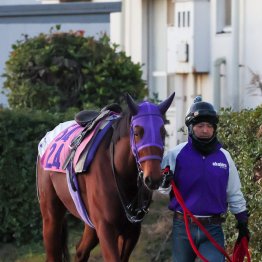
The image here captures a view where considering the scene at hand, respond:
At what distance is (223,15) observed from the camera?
1691 centimetres

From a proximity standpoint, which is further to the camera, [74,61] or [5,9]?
[5,9]

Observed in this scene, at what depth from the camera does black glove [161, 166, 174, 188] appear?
307 inches

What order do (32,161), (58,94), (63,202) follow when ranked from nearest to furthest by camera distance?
(63,202), (32,161), (58,94)

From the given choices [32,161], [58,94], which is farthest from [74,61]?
[32,161]

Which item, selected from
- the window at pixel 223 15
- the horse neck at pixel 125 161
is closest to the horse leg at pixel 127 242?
the horse neck at pixel 125 161

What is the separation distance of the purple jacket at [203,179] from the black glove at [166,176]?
5cm

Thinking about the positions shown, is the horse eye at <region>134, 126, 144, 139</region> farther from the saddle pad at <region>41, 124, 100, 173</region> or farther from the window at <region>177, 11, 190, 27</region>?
the window at <region>177, 11, 190, 27</region>

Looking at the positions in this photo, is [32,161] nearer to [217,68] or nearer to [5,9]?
[217,68]

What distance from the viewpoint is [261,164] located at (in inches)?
368

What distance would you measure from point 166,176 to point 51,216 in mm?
2300

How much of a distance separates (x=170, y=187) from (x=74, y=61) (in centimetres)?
607

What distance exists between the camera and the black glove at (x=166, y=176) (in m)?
7.79

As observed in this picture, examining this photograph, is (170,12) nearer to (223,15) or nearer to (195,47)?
(195,47)

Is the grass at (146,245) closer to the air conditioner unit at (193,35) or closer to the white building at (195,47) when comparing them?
the white building at (195,47)
